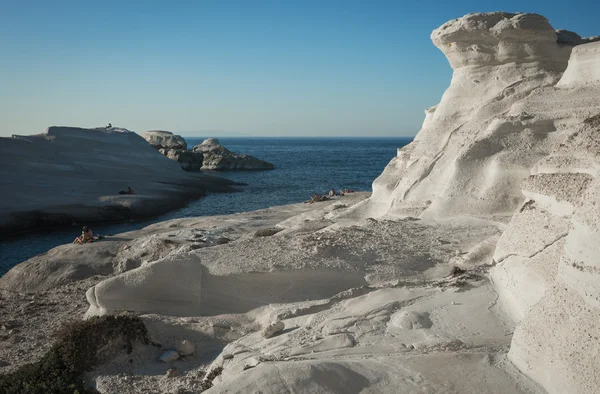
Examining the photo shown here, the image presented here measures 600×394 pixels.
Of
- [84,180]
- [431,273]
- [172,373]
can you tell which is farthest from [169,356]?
[84,180]

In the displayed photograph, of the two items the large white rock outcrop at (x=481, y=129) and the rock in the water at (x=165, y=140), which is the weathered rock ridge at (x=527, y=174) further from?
the rock in the water at (x=165, y=140)

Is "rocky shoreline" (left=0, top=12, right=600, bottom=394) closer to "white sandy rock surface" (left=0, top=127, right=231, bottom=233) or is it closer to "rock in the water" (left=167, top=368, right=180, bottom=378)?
"rock in the water" (left=167, top=368, right=180, bottom=378)

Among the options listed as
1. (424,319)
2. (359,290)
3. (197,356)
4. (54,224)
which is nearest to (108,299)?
(197,356)

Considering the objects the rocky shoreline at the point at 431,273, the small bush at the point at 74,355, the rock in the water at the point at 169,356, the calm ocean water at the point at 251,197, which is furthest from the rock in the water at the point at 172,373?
the calm ocean water at the point at 251,197

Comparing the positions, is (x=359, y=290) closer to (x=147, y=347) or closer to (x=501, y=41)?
(x=147, y=347)

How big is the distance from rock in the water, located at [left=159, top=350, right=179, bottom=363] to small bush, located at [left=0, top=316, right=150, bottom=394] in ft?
1.70

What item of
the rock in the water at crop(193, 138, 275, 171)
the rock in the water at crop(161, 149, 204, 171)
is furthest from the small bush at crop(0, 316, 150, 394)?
the rock in the water at crop(193, 138, 275, 171)

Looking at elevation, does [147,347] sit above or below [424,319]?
below

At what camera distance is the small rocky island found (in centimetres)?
6694

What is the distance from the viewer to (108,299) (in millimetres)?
10883

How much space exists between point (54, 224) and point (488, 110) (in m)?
25.0

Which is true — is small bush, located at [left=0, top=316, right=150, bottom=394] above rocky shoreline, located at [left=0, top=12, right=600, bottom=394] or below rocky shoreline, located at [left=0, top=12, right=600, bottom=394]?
below

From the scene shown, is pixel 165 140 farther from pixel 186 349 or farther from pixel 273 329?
pixel 273 329

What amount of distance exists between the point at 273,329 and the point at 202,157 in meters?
61.6
